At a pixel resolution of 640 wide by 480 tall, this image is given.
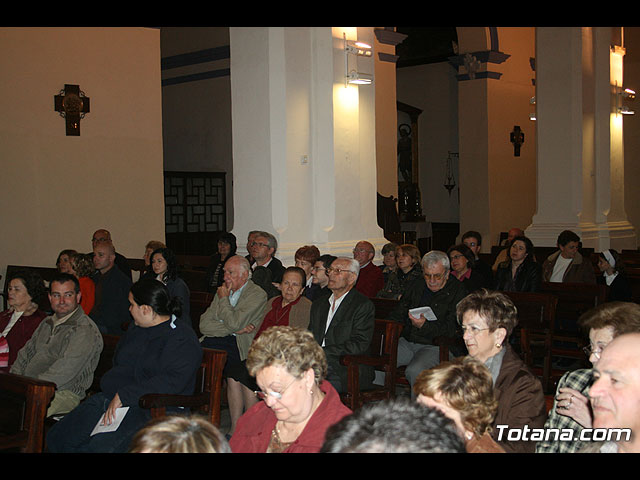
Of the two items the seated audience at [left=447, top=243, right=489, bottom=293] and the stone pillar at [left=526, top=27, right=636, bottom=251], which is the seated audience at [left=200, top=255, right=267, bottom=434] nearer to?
the seated audience at [left=447, top=243, right=489, bottom=293]

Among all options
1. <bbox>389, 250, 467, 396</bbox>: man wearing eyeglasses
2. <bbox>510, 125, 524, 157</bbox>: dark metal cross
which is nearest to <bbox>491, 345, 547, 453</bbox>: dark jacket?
<bbox>389, 250, 467, 396</bbox>: man wearing eyeglasses

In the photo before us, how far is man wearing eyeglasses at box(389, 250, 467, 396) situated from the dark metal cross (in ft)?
36.5

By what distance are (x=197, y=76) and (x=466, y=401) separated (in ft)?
50.8

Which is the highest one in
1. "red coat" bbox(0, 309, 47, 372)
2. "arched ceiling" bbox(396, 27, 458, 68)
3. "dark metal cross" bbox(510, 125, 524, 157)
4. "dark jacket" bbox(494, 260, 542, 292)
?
"arched ceiling" bbox(396, 27, 458, 68)

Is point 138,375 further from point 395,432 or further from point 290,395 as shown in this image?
point 395,432

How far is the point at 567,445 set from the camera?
2820 millimetres

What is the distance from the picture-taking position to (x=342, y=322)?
478cm

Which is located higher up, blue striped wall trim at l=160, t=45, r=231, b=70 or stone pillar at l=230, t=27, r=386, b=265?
blue striped wall trim at l=160, t=45, r=231, b=70

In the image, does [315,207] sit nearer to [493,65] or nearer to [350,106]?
[350,106]

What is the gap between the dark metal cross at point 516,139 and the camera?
15844mm

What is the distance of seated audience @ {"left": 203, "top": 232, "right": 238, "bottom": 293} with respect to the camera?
24.0 feet

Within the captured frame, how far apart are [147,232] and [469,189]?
7781 millimetres

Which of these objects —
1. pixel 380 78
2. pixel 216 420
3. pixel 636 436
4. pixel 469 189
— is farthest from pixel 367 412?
pixel 469 189

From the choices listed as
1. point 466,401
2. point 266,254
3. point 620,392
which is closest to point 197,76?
point 266,254
